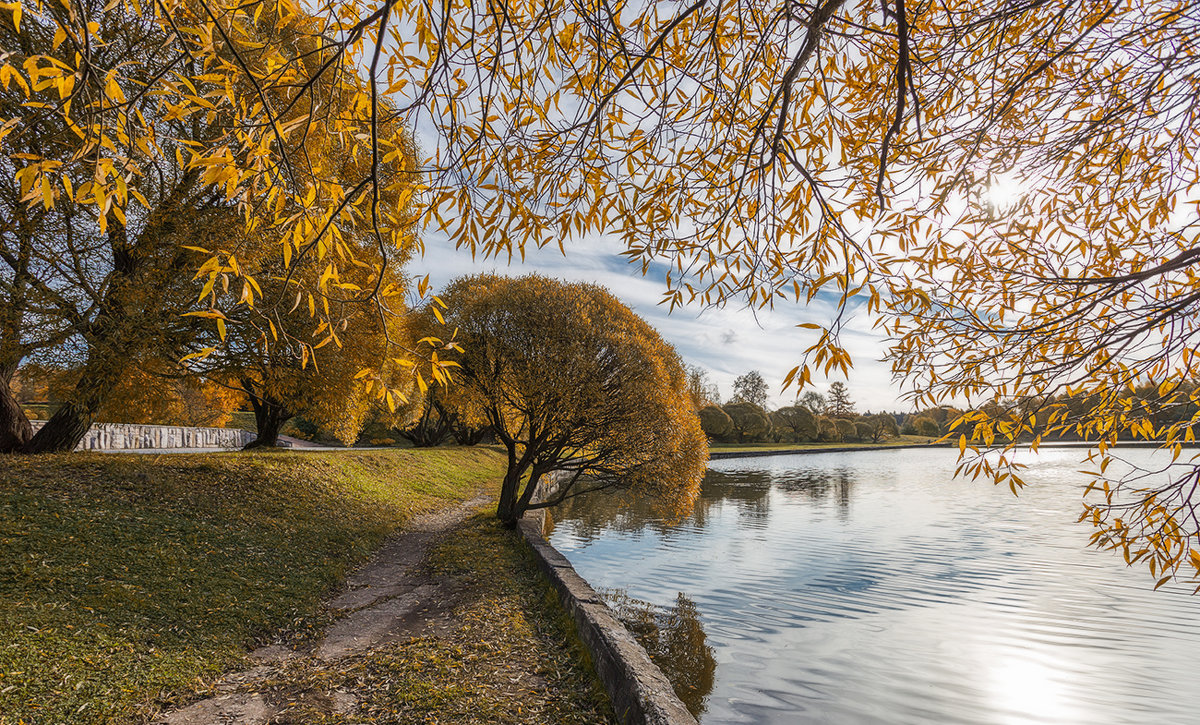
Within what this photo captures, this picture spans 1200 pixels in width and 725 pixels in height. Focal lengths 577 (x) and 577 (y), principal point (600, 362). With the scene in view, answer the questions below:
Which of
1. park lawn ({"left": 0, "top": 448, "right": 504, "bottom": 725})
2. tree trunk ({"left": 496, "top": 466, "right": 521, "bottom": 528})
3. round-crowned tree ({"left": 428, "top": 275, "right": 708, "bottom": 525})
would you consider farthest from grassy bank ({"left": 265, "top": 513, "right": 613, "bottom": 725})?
tree trunk ({"left": 496, "top": 466, "right": 521, "bottom": 528})

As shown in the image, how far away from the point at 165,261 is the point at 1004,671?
1187cm

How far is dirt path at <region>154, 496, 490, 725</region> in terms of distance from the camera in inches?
A: 161

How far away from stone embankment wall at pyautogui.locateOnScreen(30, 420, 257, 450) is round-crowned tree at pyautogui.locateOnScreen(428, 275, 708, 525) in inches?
382

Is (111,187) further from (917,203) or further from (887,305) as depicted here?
(917,203)

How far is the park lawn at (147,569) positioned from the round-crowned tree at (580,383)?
11.5 ft

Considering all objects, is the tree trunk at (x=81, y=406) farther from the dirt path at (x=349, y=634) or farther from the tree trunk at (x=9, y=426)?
the dirt path at (x=349, y=634)

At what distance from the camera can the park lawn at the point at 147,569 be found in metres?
3.93

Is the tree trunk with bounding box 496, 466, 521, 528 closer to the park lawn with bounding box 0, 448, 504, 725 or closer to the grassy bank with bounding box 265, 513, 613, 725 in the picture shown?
the park lawn with bounding box 0, 448, 504, 725

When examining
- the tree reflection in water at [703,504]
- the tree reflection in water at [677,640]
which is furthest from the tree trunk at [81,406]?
the tree reflection in water at [703,504]

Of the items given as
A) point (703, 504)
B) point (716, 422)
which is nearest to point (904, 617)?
point (703, 504)

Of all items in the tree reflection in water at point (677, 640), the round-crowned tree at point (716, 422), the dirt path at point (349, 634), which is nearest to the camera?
the dirt path at point (349, 634)

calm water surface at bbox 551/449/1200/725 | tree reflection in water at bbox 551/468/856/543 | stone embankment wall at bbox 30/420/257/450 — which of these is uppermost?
stone embankment wall at bbox 30/420/257/450

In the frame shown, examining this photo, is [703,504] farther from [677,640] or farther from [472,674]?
[472,674]

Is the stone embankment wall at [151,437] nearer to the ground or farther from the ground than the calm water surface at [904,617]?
farther from the ground
